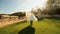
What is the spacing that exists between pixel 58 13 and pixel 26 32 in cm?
111

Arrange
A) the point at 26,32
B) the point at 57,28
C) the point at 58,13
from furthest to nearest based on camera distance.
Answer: the point at 58,13 → the point at 57,28 → the point at 26,32

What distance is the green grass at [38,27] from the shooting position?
3652mm

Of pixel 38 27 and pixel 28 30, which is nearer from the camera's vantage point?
pixel 28 30

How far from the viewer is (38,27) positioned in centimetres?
388

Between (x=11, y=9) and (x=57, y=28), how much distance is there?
1230 mm

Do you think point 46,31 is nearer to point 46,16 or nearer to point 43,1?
point 46,16

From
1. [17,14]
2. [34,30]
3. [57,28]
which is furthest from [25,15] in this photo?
[57,28]

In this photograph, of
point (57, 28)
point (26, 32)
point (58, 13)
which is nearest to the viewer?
point (26, 32)

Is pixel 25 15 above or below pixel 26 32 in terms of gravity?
above

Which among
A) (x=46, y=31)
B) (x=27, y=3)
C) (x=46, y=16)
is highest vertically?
(x=27, y=3)

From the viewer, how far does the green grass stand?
3.65 metres

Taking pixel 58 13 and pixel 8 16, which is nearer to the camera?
pixel 8 16

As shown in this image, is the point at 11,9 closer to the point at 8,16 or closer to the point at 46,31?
the point at 8,16

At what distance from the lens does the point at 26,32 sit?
143 inches
